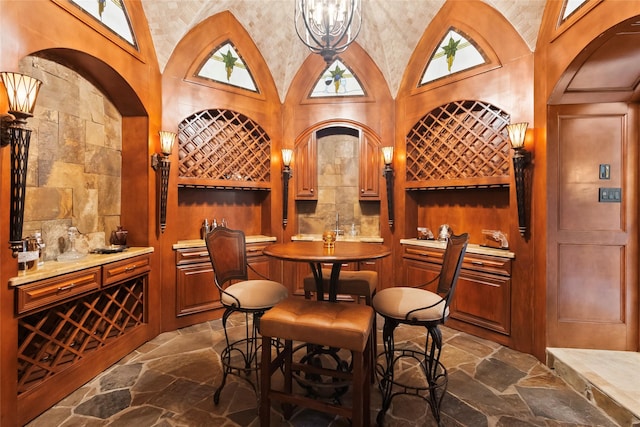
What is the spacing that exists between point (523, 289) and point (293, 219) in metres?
2.51

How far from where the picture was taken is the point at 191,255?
3.24 m

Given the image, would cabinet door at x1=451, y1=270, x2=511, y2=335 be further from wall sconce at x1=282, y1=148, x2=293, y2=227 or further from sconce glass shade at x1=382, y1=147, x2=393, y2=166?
wall sconce at x1=282, y1=148, x2=293, y2=227

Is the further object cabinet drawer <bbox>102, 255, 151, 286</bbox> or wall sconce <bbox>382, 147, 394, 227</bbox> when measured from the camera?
wall sconce <bbox>382, 147, 394, 227</bbox>

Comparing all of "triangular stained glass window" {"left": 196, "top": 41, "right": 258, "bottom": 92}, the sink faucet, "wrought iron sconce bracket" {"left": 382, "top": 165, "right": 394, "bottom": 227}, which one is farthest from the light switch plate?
"triangular stained glass window" {"left": 196, "top": 41, "right": 258, "bottom": 92}

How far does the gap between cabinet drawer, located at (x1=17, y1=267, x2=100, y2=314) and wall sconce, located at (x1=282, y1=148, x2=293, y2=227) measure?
204 cm

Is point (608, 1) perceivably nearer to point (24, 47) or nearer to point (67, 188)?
point (24, 47)

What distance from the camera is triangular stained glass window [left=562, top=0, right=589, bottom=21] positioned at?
7.00ft

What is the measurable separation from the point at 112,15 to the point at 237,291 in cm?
241

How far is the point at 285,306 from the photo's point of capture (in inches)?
69.3

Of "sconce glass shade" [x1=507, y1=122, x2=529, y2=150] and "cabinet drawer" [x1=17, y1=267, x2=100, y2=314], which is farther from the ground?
"sconce glass shade" [x1=507, y1=122, x2=529, y2=150]

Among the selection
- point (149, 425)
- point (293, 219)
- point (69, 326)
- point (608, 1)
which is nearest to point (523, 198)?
point (608, 1)

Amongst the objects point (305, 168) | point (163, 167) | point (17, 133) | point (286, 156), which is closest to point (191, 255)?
point (163, 167)

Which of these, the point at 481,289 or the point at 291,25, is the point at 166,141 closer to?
the point at 291,25

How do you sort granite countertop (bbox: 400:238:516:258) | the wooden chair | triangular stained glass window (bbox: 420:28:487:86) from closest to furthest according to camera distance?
the wooden chair
granite countertop (bbox: 400:238:516:258)
triangular stained glass window (bbox: 420:28:487:86)
